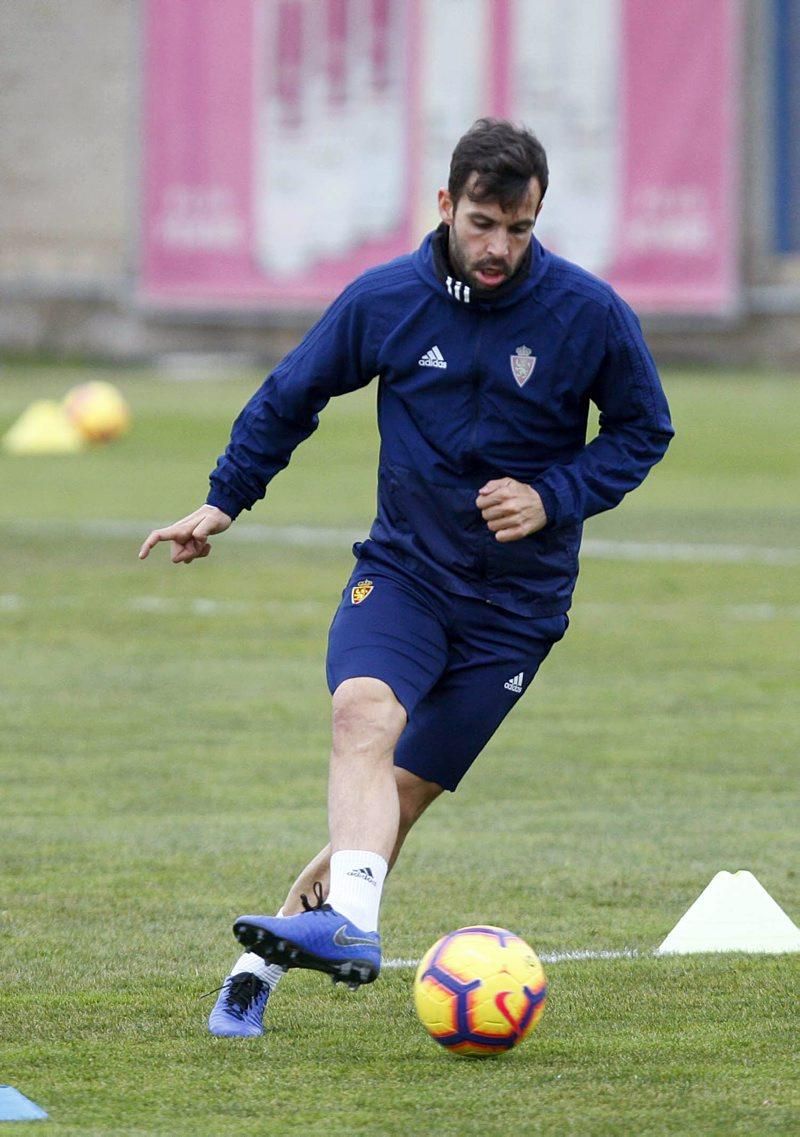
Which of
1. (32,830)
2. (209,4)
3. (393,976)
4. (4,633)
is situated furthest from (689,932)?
(209,4)

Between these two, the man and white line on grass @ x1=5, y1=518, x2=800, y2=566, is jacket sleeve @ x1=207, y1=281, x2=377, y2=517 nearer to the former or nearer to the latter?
the man

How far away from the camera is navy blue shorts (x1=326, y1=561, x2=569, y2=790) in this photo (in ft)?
19.1

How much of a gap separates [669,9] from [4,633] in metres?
24.5

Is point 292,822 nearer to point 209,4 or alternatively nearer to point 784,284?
point 784,284

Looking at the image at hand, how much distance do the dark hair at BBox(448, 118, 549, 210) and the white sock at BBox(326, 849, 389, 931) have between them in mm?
1539

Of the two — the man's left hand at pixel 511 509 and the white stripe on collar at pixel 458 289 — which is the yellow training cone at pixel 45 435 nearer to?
the white stripe on collar at pixel 458 289

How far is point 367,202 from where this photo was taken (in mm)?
37906

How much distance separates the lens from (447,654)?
5887 mm

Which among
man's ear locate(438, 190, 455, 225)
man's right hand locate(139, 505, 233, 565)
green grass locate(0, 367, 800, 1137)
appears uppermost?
man's ear locate(438, 190, 455, 225)

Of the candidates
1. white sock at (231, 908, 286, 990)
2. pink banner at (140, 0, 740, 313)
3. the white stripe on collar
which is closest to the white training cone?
white sock at (231, 908, 286, 990)

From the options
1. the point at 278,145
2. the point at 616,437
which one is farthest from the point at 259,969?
the point at 278,145

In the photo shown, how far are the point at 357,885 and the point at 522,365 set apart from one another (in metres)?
1.35

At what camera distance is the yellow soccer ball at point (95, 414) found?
89.7ft

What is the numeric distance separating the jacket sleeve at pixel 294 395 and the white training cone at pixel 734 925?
5.74 ft
